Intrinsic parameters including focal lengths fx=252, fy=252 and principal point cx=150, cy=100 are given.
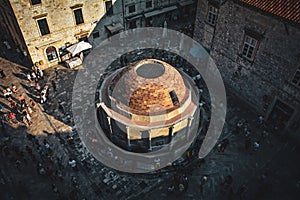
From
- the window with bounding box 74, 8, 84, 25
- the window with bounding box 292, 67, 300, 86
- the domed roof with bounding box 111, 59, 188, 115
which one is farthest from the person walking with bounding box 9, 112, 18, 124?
the window with bounding box 292, 67, 300, 86

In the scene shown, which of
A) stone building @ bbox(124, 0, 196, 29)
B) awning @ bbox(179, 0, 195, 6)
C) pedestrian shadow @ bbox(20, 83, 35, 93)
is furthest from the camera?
awning @ bbox(179, 0, 195, 6)

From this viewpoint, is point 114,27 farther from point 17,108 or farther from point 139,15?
point 17,108

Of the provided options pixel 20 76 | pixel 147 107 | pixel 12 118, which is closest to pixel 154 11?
pixel 20 76

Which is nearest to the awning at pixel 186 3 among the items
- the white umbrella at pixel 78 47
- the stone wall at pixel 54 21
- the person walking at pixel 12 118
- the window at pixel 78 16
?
the stone wall at pixel 54 21

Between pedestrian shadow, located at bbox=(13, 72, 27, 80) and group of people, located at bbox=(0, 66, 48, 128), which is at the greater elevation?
pedestrian shadow, located at bbox=(13, 72, 27, 80)

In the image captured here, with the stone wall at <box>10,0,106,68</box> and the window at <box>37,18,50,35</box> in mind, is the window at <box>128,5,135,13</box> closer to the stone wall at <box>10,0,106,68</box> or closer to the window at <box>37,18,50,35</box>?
the stone wall at <box>10,0,106,68</box>

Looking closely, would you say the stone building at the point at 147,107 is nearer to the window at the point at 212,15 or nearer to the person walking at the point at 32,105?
the person walking at the point at 32,105
